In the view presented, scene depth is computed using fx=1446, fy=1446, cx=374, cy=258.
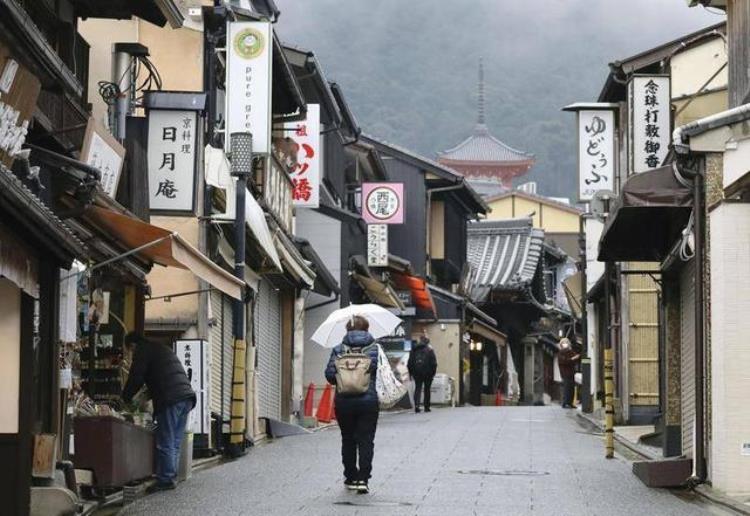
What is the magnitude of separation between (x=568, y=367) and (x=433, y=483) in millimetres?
27074

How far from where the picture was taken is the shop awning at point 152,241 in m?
13.7

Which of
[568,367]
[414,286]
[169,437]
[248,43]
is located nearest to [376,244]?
[414,286]

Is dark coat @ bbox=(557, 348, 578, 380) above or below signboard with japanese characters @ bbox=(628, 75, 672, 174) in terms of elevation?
below

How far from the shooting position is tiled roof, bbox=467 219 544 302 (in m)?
58.9

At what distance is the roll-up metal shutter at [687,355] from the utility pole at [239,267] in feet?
19.4

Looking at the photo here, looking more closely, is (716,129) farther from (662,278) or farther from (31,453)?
(31,453)

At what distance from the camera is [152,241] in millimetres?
13898

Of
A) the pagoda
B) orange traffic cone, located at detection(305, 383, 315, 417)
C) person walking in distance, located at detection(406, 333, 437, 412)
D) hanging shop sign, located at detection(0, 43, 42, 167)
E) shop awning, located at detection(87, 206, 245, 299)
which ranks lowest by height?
orange traffic cone, located at detection(305, 383, 315, 417)

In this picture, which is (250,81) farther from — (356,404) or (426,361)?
(426,361)

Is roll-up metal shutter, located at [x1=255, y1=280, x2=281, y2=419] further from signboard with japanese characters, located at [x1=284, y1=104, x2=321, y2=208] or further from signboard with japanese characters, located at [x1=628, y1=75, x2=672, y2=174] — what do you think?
signboard with japanese characters, located at [x1=628, y1=75, x2=672, y2=174]

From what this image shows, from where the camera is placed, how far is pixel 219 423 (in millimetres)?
20516

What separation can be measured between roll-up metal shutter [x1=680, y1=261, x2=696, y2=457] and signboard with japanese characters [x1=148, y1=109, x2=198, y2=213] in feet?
21.5

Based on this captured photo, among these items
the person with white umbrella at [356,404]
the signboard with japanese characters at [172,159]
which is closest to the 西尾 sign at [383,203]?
the signboard with japanese characters at [172,159]

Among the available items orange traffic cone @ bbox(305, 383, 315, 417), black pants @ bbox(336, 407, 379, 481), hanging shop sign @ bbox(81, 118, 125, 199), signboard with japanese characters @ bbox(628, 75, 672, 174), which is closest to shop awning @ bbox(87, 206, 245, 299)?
hanging shop sign @ bbox(81, 118, 125, 199)
